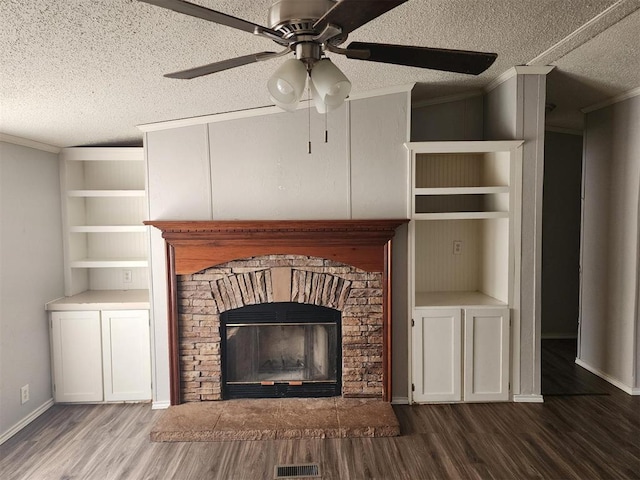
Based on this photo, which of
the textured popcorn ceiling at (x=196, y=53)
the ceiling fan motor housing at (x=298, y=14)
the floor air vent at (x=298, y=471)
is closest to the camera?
the ceiling fan motor housing at (x=298, y=14)

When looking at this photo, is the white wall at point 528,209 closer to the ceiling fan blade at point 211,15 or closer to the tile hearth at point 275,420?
the tile hearth at point 275,420

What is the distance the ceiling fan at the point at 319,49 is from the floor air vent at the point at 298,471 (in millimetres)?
2133

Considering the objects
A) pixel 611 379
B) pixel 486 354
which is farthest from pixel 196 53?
pixel 611 379

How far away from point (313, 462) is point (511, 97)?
10.1 ft

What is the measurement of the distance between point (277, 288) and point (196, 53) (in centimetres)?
184

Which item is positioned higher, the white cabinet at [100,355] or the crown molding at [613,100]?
the crown molding at [613,100]

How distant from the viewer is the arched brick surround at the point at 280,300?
129 inches

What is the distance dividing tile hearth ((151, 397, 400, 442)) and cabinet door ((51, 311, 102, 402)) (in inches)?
31.5

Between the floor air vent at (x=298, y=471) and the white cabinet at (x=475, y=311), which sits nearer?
the floor air vent at (x=298, y=471)

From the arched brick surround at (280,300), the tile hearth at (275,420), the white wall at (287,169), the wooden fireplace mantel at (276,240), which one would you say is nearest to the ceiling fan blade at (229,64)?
the wooden fireplace mantel at (276,240)

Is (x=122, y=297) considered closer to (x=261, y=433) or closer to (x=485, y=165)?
(x=261, y=433)

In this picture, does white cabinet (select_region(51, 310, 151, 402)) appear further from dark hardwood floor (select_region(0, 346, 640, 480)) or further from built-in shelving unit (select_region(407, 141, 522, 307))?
built-in shelving unit (select_region(407, 141, 522, 307))

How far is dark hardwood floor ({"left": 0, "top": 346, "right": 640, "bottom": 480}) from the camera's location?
8.27ft

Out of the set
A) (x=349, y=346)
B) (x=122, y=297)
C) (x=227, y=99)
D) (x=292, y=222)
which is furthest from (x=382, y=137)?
(x=122, y=297)
